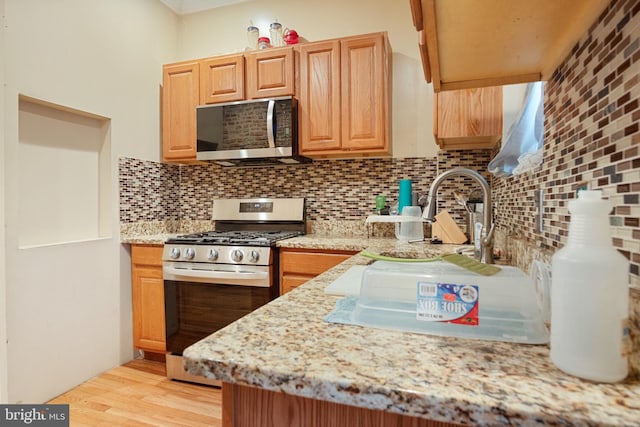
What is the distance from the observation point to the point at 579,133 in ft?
2.60

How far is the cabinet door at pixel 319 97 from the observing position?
2.36 m

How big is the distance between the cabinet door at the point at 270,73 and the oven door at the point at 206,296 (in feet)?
4.11

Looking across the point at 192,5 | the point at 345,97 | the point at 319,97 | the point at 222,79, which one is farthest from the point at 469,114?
the point at 192,5

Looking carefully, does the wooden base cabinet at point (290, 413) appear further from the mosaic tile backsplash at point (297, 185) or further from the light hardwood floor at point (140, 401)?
the mosaic tile backsplash at point (297, 185)

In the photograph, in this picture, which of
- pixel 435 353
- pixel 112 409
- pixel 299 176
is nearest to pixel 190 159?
pixel 299 176

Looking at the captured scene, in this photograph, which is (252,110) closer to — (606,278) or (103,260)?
(103,260)

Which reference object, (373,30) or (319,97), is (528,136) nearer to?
(319,97)

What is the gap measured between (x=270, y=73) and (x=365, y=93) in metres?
0.71

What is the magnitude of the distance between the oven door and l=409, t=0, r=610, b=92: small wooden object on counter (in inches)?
A: 60.6

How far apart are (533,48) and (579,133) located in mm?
271

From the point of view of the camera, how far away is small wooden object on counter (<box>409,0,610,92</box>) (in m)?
0.69

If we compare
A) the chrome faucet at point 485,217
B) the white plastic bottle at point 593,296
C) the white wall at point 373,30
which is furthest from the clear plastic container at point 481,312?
the white wall at point 373,30

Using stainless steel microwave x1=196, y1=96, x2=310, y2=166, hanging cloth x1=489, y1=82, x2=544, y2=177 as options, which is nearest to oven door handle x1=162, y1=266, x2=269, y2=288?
stainless steel microwave x1=196, y1=96, x2=310, y2=166

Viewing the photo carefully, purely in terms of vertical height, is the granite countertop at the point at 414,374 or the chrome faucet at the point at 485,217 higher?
the chrome faucet at the point at 485,217
